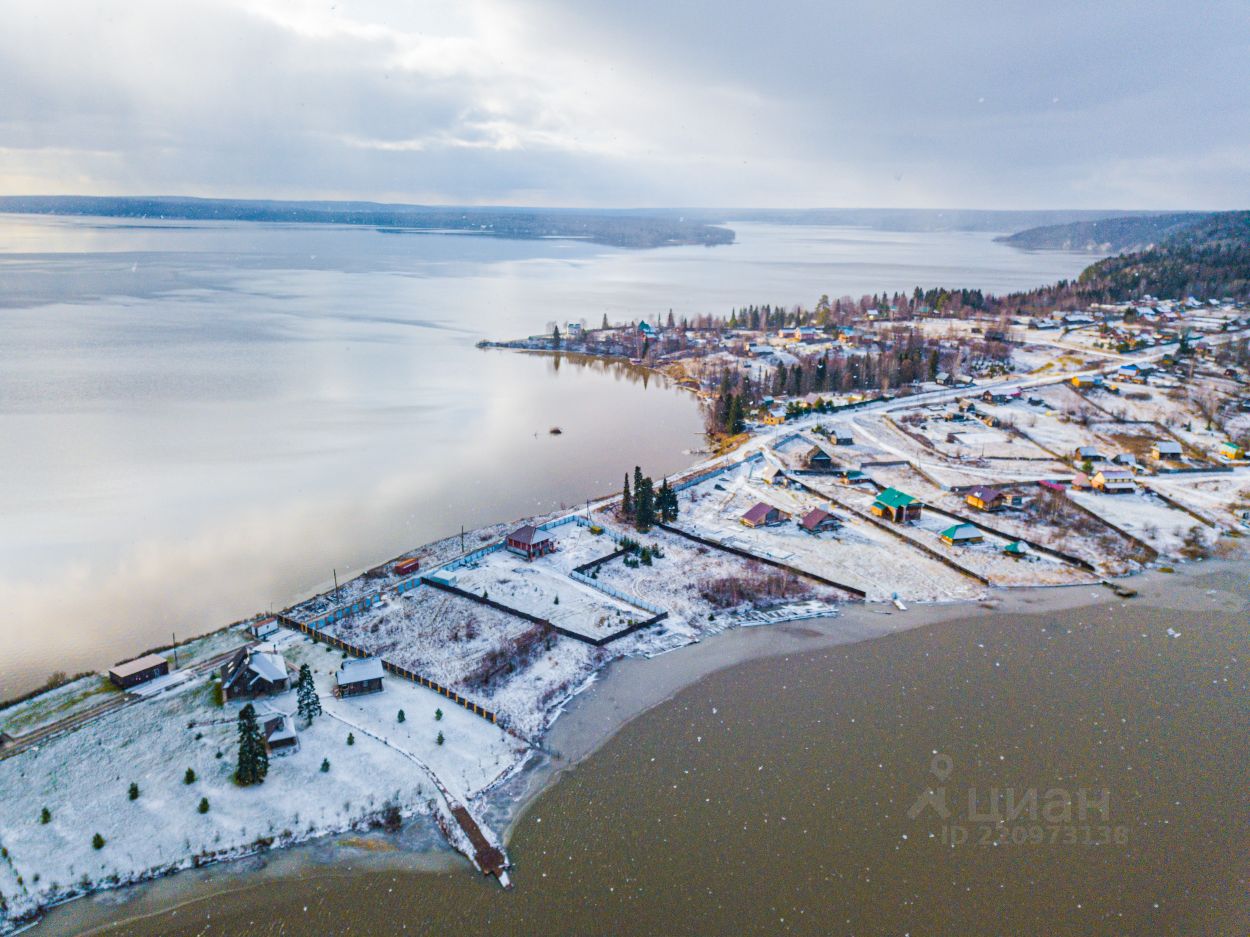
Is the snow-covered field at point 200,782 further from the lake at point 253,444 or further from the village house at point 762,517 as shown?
the village house at point 762,517

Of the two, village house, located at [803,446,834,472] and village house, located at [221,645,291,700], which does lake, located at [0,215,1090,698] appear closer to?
village house, located at [221,645,291,700]

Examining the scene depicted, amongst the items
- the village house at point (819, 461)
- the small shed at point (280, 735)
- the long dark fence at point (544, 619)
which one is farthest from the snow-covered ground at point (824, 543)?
the small shed at point (280, 735)

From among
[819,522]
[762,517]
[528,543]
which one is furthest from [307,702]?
[819,522]

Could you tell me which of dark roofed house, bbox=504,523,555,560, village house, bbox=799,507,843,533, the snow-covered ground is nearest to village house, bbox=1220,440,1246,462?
the snow-covered ground

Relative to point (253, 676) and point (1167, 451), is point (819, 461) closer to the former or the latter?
point (1167, 451)

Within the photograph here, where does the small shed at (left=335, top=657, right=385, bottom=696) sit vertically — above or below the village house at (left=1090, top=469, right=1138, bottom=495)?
below
